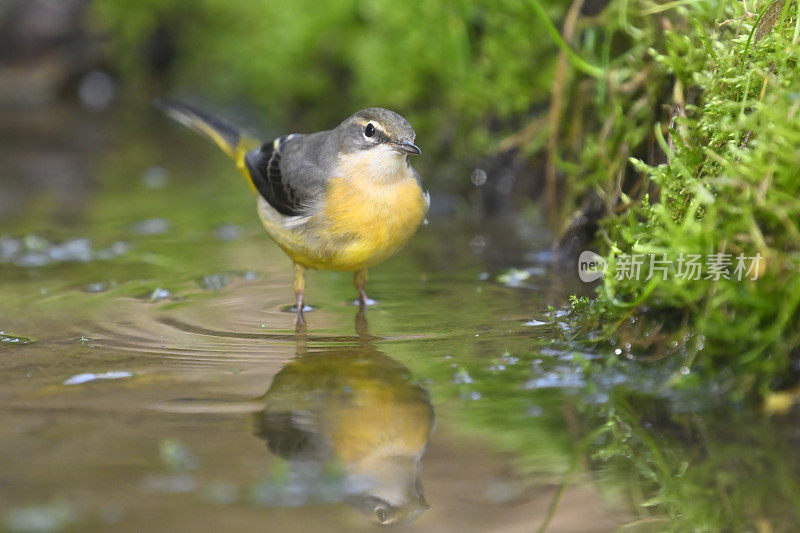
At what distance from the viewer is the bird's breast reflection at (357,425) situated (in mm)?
2969

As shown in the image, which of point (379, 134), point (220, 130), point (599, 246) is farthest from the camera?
point (220, 130)

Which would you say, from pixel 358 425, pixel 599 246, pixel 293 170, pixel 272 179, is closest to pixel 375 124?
pixel 293 170

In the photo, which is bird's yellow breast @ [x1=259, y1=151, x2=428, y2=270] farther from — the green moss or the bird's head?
the green moss

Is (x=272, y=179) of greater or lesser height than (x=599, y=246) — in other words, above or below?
above

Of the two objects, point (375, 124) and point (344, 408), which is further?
point (375, 124)

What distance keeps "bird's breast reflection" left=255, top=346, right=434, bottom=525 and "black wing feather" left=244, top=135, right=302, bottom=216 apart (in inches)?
52.4

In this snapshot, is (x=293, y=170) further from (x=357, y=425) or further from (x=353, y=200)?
(x=357, y=425)

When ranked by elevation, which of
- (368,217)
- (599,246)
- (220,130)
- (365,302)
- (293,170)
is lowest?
(365,302)

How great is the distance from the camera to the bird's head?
16.6 ft

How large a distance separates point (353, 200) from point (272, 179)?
88 centimetres

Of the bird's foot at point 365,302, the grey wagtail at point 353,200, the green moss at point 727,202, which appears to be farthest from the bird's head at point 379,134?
the green moss at point 727,202

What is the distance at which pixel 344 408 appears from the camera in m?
3.63

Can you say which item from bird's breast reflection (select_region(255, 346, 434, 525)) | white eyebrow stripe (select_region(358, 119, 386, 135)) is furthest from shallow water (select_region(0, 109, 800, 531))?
white eyebrow stripe (select_region(358, 119, 386, 135))

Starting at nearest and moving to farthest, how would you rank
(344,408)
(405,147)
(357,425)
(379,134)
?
(357,425) → (344,408) → (405,147) → (379,134)
